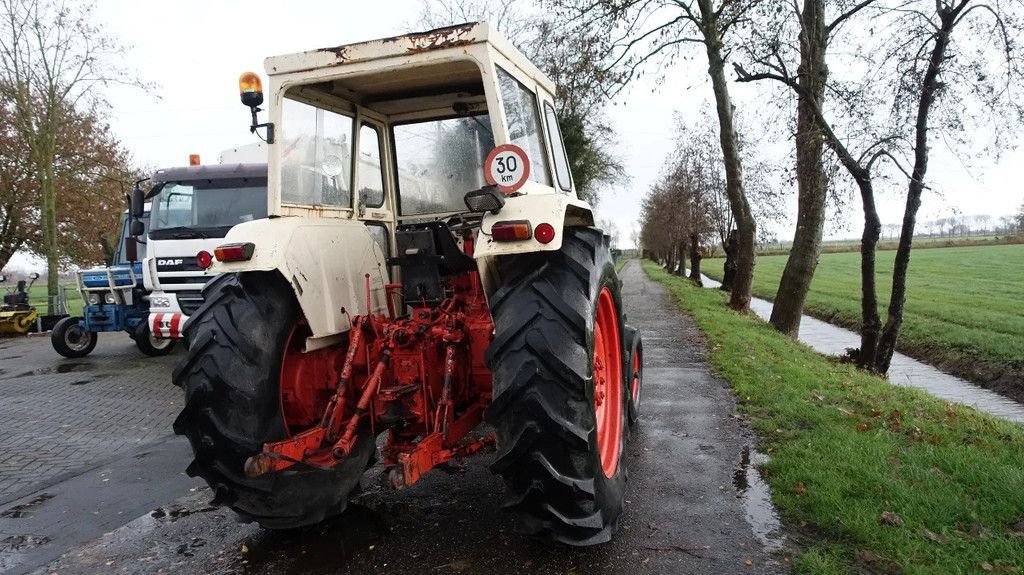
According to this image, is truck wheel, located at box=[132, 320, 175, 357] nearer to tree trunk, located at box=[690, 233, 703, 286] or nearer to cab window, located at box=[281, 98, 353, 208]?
cab window, located at box=[281, 98, 353, 208]

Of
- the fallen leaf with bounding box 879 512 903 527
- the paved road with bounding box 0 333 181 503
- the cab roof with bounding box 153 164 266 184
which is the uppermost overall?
the cab roof with bounding box 153 164 266 184

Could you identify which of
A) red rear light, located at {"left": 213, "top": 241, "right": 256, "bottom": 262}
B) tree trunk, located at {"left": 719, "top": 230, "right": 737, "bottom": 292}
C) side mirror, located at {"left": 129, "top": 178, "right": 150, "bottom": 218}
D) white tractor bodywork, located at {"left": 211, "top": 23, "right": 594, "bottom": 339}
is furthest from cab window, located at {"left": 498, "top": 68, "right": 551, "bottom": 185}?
tree trunk, located at {"left": 719, "top": 230, "right": 737, "bottom": 292}

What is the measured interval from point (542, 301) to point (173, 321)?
8826 millimetres

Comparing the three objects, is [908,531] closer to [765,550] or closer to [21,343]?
[765,550]

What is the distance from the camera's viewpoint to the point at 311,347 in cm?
354

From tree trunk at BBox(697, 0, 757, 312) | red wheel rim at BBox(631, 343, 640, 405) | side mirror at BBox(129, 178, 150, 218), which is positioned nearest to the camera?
red wheel rim at BBox(631, 343, 640, 405)

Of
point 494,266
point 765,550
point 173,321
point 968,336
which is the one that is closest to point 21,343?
point 173,321

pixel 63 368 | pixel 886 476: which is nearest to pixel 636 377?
pixel 886 476

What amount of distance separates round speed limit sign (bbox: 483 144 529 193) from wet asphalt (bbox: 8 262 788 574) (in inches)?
61.0

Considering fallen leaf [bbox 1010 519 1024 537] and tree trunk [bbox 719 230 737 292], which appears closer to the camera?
fallen leaf [bbox 1010 519 1024 537]

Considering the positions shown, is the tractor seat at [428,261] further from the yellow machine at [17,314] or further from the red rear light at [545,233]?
the yellow machine at [17,314]

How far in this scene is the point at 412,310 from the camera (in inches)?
154

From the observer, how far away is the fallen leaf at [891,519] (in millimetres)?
3633

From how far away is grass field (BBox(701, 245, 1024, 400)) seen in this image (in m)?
13.1
